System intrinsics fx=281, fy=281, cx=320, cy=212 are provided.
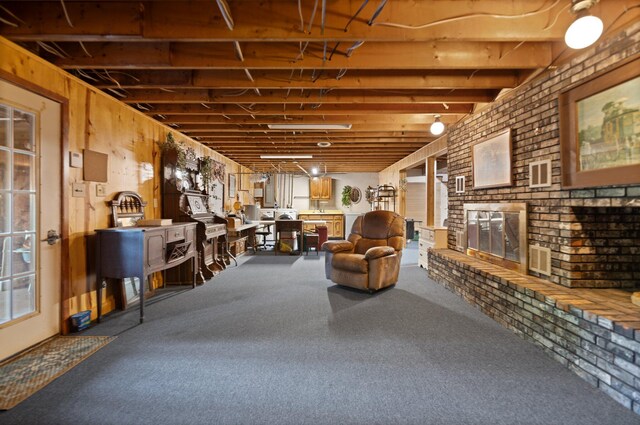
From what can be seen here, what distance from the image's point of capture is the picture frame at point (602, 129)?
187cm

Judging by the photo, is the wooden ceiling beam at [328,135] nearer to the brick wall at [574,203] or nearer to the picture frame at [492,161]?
the picture frame at [492,161]

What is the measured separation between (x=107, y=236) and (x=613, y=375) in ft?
14.1

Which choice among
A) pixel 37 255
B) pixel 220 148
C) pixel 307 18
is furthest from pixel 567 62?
pixel 220 148

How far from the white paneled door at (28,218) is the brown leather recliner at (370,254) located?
313 cm

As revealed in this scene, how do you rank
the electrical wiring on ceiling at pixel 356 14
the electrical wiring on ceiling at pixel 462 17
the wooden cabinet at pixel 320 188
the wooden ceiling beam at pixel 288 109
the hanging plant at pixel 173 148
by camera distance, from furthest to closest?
the wooden cabinet at pixel 320 188 → the hanging plant at pixel 173 148 → the wooden ceiling beam at pixel 288 109 → the electrical wiring on ceiling at pixel 462 17 → the electrical wiring on ceiling at pixel 356 14

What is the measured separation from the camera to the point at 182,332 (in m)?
2.72

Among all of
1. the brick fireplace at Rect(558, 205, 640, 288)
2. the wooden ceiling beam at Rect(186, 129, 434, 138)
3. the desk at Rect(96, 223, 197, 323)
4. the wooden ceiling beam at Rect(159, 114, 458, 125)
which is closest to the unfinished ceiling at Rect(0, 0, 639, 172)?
the wooden ceiling beam at Rect(159, 114, 458, 125)

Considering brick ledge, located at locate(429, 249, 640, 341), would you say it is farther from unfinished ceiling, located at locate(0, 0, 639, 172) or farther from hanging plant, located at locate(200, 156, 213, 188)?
hanging plant, located at locate(200, 156, 213, 188)

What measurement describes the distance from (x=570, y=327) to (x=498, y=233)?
1394 mm

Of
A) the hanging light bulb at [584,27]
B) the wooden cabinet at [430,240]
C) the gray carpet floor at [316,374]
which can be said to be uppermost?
the hanging light bulb at [584,27]

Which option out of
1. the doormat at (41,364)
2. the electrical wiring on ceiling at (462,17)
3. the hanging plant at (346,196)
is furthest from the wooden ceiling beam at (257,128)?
the hanging plant at (346,196)

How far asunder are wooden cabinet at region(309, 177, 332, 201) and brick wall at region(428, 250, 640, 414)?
734cm

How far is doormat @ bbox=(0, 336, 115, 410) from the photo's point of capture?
184 cm

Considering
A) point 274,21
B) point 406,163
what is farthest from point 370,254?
point 406,163
